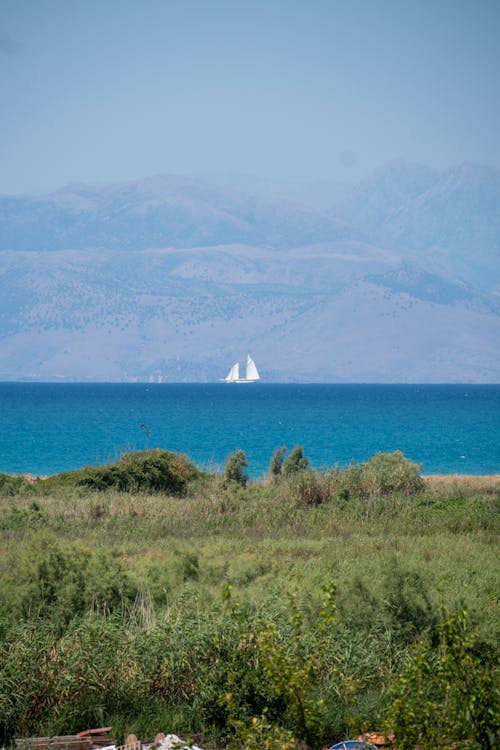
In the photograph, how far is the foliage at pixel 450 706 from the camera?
17.9 ft

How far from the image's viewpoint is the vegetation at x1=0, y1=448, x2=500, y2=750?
585cm

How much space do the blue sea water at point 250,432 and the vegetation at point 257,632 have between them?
1499 cm

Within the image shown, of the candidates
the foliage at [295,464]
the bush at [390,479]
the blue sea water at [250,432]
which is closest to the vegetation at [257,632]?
the bush at [390,479]

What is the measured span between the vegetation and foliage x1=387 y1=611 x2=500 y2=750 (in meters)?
0.01

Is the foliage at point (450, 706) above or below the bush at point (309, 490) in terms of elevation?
above

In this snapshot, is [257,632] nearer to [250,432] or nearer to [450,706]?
[450,706]

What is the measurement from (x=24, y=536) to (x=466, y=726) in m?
11.3

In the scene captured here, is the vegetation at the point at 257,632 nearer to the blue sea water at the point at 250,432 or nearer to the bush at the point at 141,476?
the bush at the point at 141,476

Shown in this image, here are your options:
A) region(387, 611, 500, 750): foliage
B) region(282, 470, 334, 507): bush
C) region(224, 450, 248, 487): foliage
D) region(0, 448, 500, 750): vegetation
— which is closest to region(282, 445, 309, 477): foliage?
region(224, 450, 248, 487): foliage

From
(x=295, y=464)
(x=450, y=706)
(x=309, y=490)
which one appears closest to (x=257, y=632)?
(x=450, y=706)

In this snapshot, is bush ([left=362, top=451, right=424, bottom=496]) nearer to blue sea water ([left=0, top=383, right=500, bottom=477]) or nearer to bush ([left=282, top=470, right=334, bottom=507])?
bush ([left=282, top=470, right=334, bottom=507])

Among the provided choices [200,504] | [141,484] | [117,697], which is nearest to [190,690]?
[117,697]

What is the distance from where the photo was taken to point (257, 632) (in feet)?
21.8

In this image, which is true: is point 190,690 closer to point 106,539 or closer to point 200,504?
point 106,539
